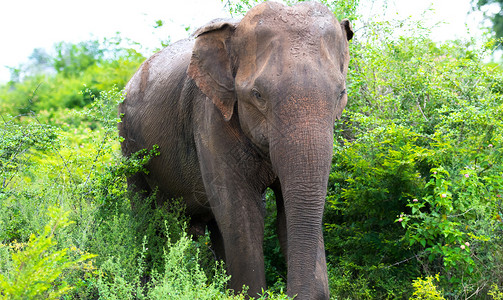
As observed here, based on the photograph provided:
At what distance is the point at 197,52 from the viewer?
5.64 meters

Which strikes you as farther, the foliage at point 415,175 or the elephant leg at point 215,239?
the elephant leg at point 215,239

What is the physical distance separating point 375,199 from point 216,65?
7.50 feet

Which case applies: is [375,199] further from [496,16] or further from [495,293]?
[496,16]

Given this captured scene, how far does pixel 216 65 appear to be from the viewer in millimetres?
5566

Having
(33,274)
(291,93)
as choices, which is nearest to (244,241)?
(291,93)

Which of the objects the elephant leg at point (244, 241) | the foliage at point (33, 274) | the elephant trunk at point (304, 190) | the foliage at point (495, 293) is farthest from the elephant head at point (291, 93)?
the foliage at point (33, 274)

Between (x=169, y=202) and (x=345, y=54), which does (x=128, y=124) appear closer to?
(x=169, y=202)

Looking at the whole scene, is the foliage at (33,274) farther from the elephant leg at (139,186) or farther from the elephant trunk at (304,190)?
the elephant leg at (139,186)

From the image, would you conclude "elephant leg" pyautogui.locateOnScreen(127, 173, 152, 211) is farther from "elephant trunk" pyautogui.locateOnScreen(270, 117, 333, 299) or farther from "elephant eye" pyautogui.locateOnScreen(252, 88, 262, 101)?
"elephant trunk" pyautogui.locateOnScreen(270, 117, 333, 299)

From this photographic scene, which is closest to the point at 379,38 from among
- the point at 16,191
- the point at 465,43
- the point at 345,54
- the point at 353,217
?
the point at 465,43

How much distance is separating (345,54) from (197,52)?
124cm

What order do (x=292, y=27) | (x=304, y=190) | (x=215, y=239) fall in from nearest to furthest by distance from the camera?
(x=304, y=190), (x=292, y=27), (x=215, y=239)

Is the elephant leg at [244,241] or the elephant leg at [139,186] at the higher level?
the elephant leg at [244,241]

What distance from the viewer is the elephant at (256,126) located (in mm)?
4777
